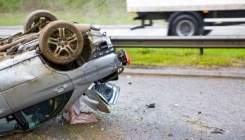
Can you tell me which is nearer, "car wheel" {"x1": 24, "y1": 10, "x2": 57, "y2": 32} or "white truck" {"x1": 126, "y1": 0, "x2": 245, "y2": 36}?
"car wheel" {"x1": 24, "y1": 10, "x2": 57, "y2": 32}

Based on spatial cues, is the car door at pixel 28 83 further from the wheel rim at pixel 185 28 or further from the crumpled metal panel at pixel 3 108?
the wheel rim at pixel 185 28

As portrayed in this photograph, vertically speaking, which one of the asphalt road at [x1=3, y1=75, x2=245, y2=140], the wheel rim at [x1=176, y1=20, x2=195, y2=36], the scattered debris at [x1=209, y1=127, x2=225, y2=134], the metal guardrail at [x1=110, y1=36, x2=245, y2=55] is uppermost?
the metal guardrail at [x1=110, y1=36, x2=245, y2=55]

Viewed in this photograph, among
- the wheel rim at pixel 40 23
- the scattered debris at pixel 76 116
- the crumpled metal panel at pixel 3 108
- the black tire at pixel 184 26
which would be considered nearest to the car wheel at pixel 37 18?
the wheel rim at pixel 40 23

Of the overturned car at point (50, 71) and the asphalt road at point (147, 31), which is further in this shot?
the asphalt road at point (147, 31)

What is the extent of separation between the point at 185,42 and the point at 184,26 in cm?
425

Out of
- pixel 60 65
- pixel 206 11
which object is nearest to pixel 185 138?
pixel 60 65

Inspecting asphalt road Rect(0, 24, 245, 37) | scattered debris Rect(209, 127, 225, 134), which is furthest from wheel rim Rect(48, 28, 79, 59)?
asphalt road Rect(0, 24, 245, 37)

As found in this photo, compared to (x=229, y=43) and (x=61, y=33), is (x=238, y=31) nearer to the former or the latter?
(x=229, y=43)

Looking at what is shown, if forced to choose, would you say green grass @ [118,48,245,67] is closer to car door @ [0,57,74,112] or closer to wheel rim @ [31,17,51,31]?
wheel rim @ [31,17,51,31]

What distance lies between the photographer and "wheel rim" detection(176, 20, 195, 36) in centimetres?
1259

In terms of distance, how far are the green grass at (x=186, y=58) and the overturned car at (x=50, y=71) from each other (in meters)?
3.21

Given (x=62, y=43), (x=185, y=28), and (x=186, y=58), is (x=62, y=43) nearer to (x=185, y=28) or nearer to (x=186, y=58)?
(x=186, y=58)

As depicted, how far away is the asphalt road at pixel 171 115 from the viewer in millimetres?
5238

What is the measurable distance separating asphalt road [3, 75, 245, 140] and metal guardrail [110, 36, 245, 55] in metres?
1.16
